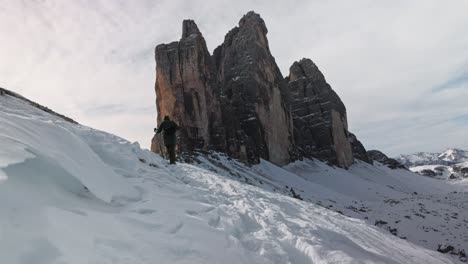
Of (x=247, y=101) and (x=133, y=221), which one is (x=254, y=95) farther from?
(x=133, y=221)

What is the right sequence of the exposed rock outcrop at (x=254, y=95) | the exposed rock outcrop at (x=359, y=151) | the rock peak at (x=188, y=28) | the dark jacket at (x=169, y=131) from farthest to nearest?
the exposed rock outcrop at (x=359, y=151) < the exposed rock outcrop at (x=254, y=95) < the rock peak at (x=188, y=28) < the dark jacket at (x=169, y=131)

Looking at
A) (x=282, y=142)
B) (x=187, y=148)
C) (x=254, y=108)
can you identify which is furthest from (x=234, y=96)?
(x=187, y=148)

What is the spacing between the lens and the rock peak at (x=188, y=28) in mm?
49203

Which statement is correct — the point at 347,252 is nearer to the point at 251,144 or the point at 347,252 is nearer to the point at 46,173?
the point at 46,173

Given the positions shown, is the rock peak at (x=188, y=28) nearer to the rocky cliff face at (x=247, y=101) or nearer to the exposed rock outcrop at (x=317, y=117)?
the rocky cliff face at (x=247, y=101)

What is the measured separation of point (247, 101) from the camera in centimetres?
5472

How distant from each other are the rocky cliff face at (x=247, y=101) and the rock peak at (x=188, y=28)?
0.14 metres

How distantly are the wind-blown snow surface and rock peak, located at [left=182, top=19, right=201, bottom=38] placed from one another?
136 feet

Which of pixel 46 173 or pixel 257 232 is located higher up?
pixel 46 173

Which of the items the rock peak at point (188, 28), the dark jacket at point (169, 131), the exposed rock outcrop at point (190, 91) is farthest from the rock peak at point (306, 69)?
the dark jacket at point (169, 131)

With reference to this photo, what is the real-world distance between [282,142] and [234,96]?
10504 millimetres

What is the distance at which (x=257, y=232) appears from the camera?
22.2 feet

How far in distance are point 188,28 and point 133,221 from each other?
46959mm

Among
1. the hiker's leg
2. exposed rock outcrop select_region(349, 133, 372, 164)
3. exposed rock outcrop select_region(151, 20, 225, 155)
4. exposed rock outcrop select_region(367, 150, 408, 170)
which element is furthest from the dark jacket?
exposed rock outcrop select_region(367, 150, 408, 170)
